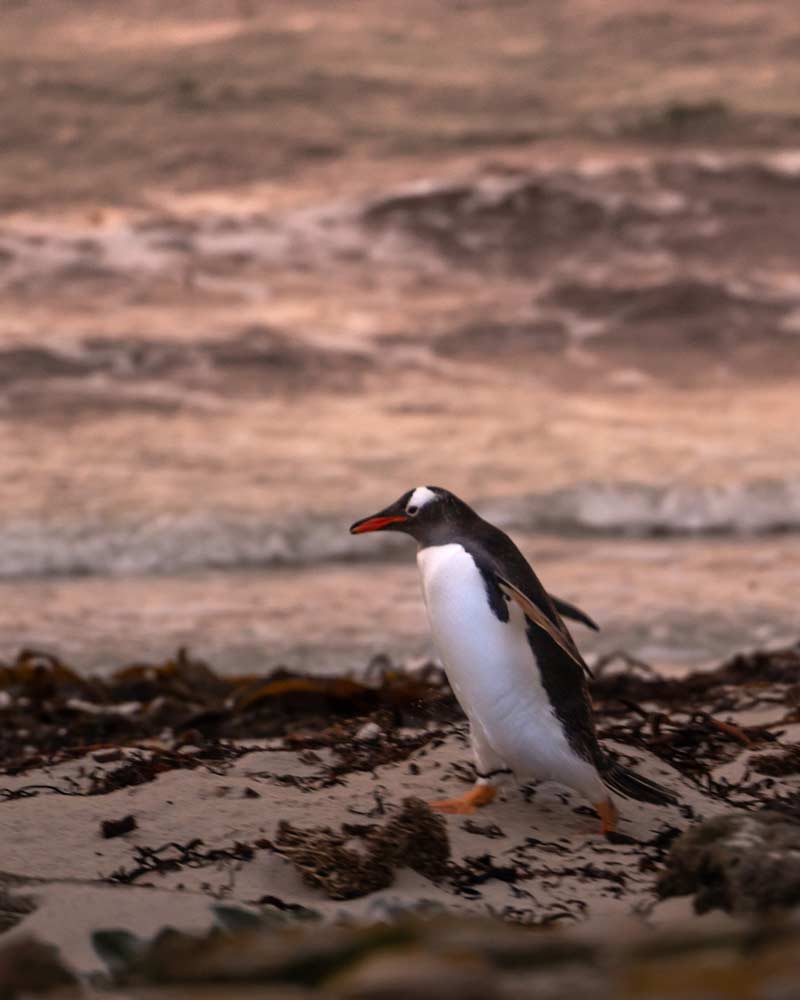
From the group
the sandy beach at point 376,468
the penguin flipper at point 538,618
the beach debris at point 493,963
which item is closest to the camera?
the beach debris at point 493,963

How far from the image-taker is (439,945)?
5.46 ft

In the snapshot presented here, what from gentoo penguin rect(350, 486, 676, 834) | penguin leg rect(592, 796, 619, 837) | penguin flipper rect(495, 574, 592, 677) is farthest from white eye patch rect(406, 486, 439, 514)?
penguin leg rect(592, 796, 619, 837)

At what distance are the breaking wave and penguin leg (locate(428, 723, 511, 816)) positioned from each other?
4.76 meters

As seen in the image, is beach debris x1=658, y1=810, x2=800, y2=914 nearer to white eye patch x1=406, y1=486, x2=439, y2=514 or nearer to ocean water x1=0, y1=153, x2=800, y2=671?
white eye patch x1=406, y1=486, x2=439, y2=514

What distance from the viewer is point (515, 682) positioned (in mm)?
3180

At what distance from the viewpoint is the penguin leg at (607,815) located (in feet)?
10.2

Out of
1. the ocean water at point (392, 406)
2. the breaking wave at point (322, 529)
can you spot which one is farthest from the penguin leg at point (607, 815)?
the breaking wave at point (322, 529)

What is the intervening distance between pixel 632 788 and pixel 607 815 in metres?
0.08

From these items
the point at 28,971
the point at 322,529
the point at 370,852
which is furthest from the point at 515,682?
the point at 322,529

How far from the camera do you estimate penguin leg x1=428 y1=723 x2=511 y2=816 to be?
3.20 metres

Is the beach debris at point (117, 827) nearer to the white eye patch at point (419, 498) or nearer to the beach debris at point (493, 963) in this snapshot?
the white eye patch at point (419, 498)

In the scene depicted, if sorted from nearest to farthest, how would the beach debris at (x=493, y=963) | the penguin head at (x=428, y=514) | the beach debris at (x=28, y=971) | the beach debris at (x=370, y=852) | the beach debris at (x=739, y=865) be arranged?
the beach debris at (x=493, y=963)
the beach debris at (x=28, y=971)
the beach debris at (x=739, y=865)
the beach debris at (x=370, y=852)
the penguin head at (x=428, y=514)

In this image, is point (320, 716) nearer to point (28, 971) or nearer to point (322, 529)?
point (28, 971)

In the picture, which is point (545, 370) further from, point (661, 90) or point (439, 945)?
point (439, 945)
